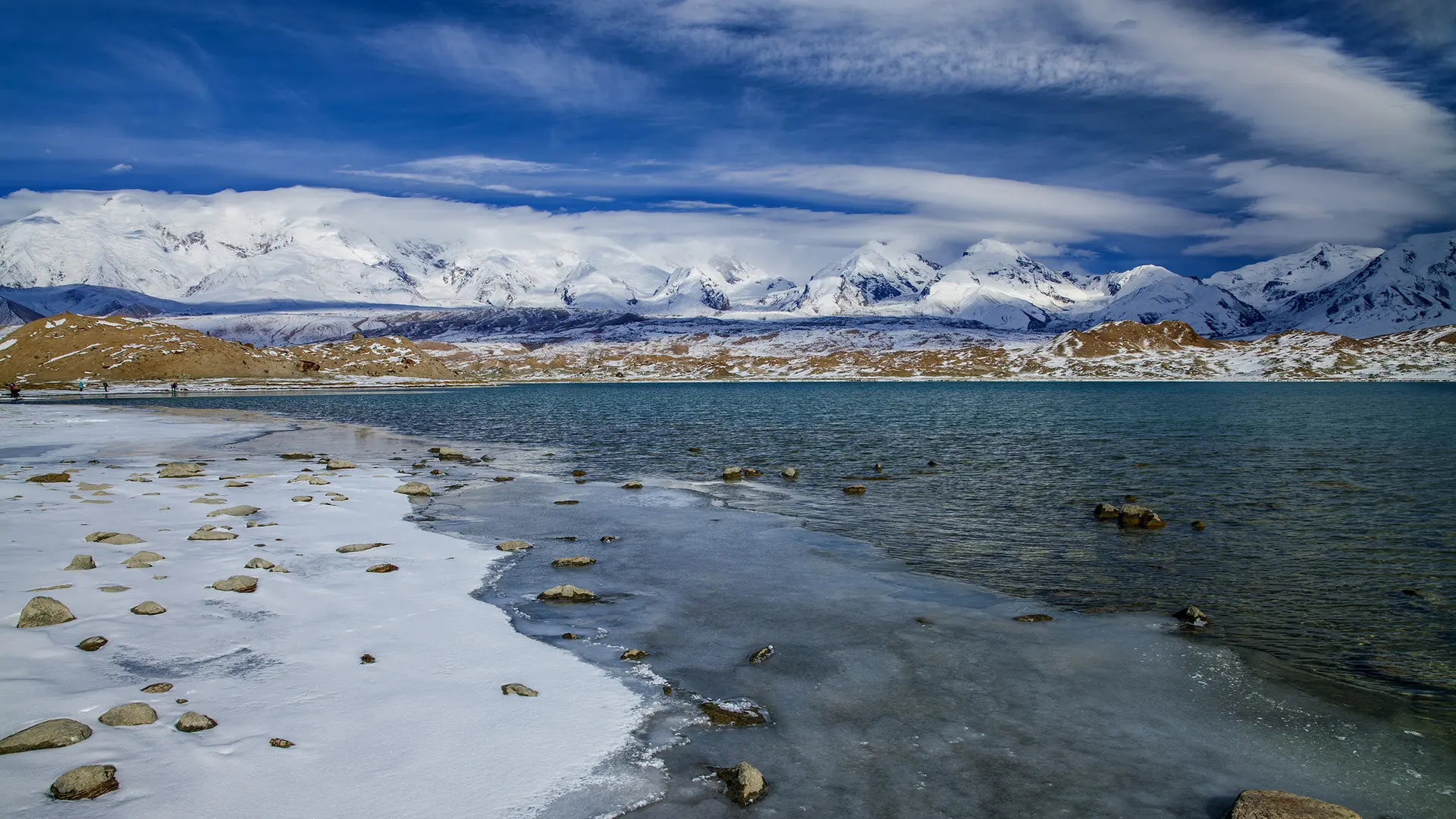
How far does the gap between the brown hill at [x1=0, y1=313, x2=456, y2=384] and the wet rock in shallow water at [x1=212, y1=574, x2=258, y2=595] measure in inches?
6743

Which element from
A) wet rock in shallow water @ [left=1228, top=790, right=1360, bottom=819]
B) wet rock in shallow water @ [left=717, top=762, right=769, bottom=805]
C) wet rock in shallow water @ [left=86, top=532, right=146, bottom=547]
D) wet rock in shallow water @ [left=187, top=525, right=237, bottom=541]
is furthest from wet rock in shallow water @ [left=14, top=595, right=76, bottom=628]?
wet rock in shallow water @ [left=1228, top=790, right=1360, bottom=819]

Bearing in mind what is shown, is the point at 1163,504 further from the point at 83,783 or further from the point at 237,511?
the point at 237,511

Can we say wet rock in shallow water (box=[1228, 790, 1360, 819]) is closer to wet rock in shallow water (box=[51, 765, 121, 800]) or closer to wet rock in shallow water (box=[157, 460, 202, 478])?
wet rock in shallow water (box=[51, 765, 121, 800])

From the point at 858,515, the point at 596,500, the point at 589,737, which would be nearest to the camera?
the point at 589,737

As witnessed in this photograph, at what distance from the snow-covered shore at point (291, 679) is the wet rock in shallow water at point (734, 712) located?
3.92 feet

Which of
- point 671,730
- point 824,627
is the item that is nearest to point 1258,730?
point 824,627

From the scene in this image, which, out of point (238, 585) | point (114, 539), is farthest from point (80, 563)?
point (238, 585)

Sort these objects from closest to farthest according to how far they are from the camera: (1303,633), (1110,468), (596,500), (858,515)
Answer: (1303,633)
(858,515)
(596,500)
(1110,468)

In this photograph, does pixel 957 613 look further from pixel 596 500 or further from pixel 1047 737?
pixel 596 500

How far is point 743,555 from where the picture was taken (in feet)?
73.7

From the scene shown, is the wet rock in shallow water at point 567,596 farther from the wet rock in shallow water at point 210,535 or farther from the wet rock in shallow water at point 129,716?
the wet rock in shallow water at point 210,535

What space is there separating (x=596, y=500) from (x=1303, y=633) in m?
22.9

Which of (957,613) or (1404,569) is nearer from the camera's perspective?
(957,613)

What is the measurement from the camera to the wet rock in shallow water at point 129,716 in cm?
1026
